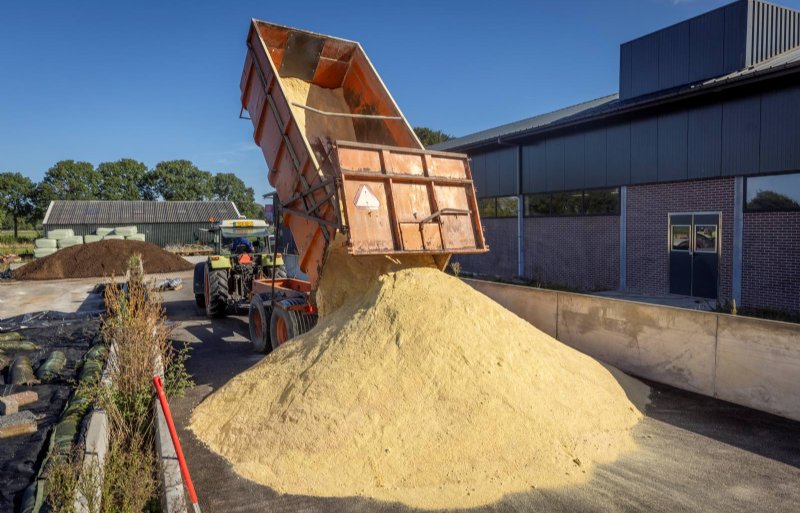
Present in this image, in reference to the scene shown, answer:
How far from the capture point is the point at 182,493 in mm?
3986

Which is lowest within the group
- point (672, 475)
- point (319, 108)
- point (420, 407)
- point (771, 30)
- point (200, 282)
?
point (672, 475)

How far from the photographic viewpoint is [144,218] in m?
41.2

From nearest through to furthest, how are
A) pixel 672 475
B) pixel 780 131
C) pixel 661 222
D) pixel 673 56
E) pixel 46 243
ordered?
pixel 672 475
pixel 780 131
pixel 661 222
pixel 673 56
pixel 46 243

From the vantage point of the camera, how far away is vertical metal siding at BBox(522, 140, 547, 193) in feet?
61.8

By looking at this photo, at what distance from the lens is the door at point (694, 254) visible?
13.5 meters

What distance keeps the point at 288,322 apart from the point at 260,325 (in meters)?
1.60

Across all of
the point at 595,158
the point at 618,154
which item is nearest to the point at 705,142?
the point at 618,154

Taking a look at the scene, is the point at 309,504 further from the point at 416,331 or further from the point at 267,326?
the point at 267,326

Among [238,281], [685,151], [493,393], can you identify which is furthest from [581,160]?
[493,393]

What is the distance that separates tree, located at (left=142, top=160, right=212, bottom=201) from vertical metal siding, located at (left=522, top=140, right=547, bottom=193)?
224 feet

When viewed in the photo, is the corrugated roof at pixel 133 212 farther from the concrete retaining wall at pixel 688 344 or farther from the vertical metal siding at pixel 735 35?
the concrete retaining wall at pixel 688 344

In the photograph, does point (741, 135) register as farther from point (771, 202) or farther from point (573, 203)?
point (573, 203)

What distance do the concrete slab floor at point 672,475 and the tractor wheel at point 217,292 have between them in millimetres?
5621

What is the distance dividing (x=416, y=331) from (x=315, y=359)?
1141 mm
